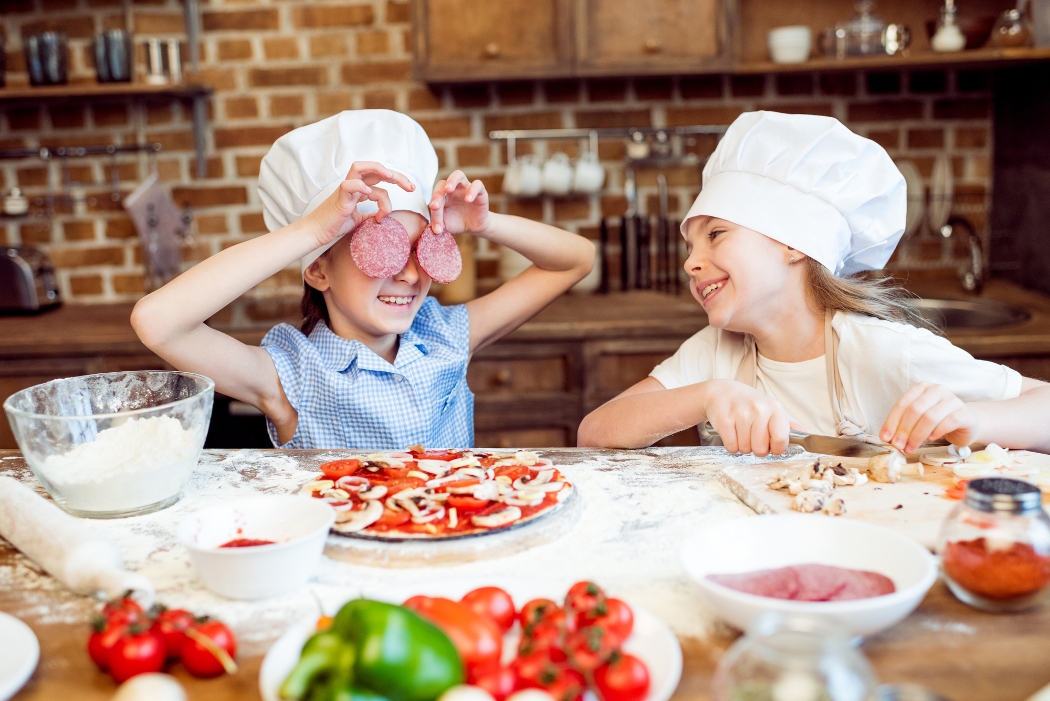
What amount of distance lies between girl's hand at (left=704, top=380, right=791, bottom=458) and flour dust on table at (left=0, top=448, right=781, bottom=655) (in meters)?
0.05

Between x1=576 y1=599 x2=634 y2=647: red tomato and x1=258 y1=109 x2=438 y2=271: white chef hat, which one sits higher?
x1=258 y1=109 x2=438 y2=271: white chef hat

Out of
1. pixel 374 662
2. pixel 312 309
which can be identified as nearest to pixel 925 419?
pixel 374 662

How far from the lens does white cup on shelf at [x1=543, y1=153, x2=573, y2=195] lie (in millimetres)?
2674

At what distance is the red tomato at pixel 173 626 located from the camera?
28.5 inches

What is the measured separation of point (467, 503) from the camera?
1000 millimetres

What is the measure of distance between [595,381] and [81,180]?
1.75 m

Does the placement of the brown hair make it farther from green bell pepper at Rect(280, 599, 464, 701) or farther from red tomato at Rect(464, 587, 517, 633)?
green bell pepper at Rect(280, 599, 464, 701)

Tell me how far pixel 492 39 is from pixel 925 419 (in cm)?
175

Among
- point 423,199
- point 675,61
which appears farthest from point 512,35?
point 423,199

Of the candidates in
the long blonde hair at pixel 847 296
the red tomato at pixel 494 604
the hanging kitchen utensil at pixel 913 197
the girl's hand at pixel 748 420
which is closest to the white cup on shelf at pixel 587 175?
the hanging kitchen utensil at pixel 913 197

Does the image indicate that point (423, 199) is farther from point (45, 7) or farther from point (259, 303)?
point (45, 7)

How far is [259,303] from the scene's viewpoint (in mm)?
2738

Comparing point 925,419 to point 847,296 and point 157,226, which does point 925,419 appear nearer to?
point 847,296

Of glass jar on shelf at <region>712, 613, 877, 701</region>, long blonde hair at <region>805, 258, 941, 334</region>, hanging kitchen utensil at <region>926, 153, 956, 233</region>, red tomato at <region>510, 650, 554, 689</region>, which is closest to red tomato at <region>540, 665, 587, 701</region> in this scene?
red tomato at <region>510, 650, 554, 689</region>
